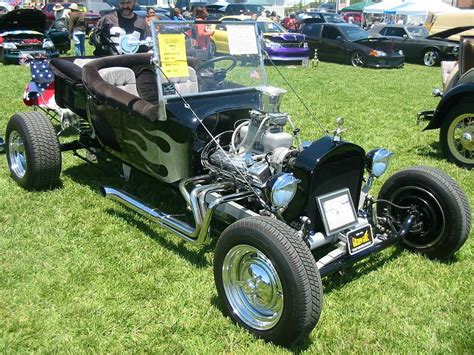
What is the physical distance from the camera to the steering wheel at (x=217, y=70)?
4105 mm

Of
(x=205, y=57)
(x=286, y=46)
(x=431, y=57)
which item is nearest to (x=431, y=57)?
(x=431, y=57)

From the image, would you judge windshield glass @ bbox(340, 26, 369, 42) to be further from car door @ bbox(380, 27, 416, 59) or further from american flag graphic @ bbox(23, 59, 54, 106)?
american flag graphic @ bbox(23, 59, 54, 106)

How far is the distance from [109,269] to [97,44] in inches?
145

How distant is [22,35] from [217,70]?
11.8 meters

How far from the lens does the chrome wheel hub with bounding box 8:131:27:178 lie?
16.4 feet

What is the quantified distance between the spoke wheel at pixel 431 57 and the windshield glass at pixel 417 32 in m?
1.42

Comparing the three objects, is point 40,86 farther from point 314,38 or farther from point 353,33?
point 353,33

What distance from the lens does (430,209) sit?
3.50 m

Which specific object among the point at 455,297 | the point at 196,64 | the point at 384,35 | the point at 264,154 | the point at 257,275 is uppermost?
the point at 196,64

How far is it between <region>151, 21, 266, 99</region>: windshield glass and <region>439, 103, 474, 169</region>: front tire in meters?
2.88

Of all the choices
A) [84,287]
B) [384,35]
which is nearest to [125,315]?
[84,287]

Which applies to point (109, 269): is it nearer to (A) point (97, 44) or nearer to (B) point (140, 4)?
(A) point (97, 44)

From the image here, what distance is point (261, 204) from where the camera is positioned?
11.3ft

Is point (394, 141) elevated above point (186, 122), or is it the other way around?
point (186, 122)
